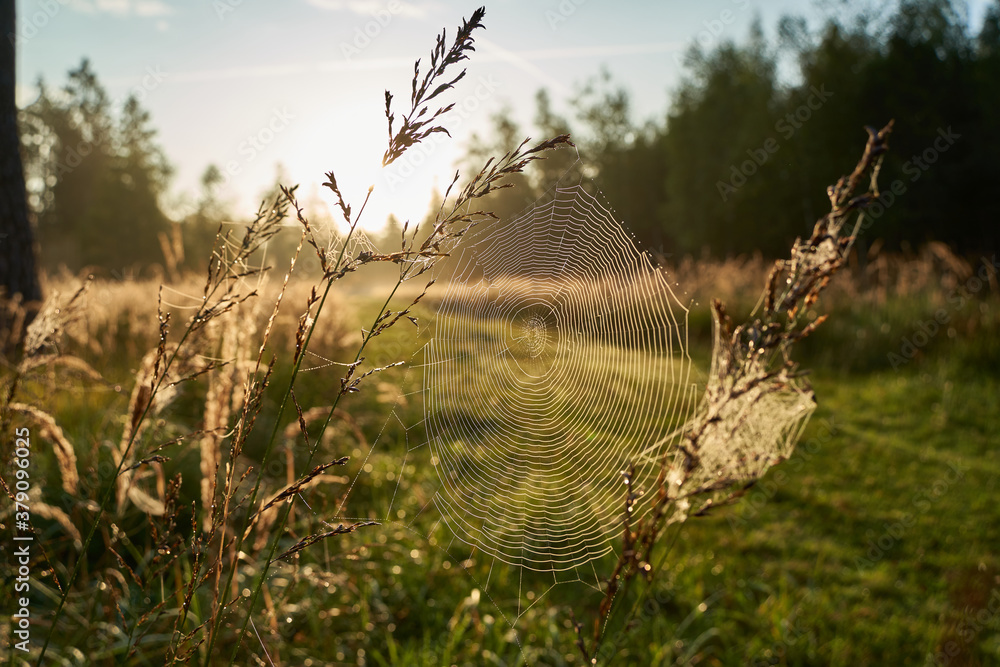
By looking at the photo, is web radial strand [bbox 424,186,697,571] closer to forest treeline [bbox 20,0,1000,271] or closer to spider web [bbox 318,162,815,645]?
spider web [bbox 318,162,815,645]

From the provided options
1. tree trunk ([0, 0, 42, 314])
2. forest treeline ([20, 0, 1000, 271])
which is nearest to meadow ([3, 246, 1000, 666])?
tree trunk ([0, 0, 42, 314])

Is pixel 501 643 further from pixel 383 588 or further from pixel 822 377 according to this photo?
pixel 822 377

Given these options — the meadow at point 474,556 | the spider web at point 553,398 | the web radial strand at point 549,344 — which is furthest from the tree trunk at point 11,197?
the web radial strand at point 549,344

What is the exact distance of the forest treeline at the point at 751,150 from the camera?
22.1 metres

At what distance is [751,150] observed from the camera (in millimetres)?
25266

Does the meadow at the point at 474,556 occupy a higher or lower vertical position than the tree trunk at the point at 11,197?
lower

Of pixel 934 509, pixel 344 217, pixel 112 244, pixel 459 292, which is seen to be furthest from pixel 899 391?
pixel 112 244

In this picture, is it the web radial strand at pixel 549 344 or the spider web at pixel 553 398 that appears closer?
the spider web at pixel 553 398

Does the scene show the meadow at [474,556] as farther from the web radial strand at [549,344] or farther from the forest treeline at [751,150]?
the forest treeline at [751,150]

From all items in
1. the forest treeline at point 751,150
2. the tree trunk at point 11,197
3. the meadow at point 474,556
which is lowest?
the meadow at point 474,556

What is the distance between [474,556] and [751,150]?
84.8ft

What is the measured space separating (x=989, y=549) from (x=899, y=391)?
3093 mm

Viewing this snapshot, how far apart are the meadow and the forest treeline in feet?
28.9

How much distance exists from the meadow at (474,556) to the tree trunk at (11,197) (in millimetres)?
939
